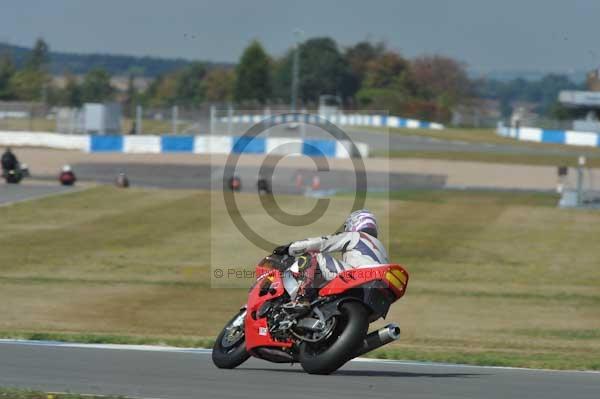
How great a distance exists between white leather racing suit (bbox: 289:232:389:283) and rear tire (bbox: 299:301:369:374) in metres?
0.34

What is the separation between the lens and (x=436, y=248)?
23.8 m

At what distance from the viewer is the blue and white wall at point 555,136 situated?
68662mm

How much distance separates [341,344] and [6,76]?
3231 inches

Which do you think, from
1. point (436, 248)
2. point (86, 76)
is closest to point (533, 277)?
point (436, 248)

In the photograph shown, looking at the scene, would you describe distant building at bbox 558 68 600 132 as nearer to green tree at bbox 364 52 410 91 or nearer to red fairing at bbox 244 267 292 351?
green tree at bbox 364 52 410 91

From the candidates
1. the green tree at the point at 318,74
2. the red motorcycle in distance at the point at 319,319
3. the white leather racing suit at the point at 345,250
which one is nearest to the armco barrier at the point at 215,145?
the red motorcycle in distance at the point at 319,319

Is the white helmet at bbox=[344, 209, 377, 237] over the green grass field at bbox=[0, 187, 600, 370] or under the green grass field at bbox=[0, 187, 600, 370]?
over

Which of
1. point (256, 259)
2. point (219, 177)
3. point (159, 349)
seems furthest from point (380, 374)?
point (219, 177)

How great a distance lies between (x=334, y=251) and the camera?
849 cm

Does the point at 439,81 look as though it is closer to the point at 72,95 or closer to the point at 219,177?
the point at 72,95

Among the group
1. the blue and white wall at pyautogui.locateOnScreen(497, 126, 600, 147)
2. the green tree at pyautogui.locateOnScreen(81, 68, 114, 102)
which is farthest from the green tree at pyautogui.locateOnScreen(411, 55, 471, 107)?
the green tree at pyautogui.locateOnScreen(81, 68, 114, 102)

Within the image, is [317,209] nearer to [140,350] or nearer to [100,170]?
[100,170]

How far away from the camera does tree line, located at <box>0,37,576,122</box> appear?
83.2 metres

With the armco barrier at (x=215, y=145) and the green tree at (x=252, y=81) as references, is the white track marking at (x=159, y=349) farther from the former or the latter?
the green tree at (x=252, y=81)
